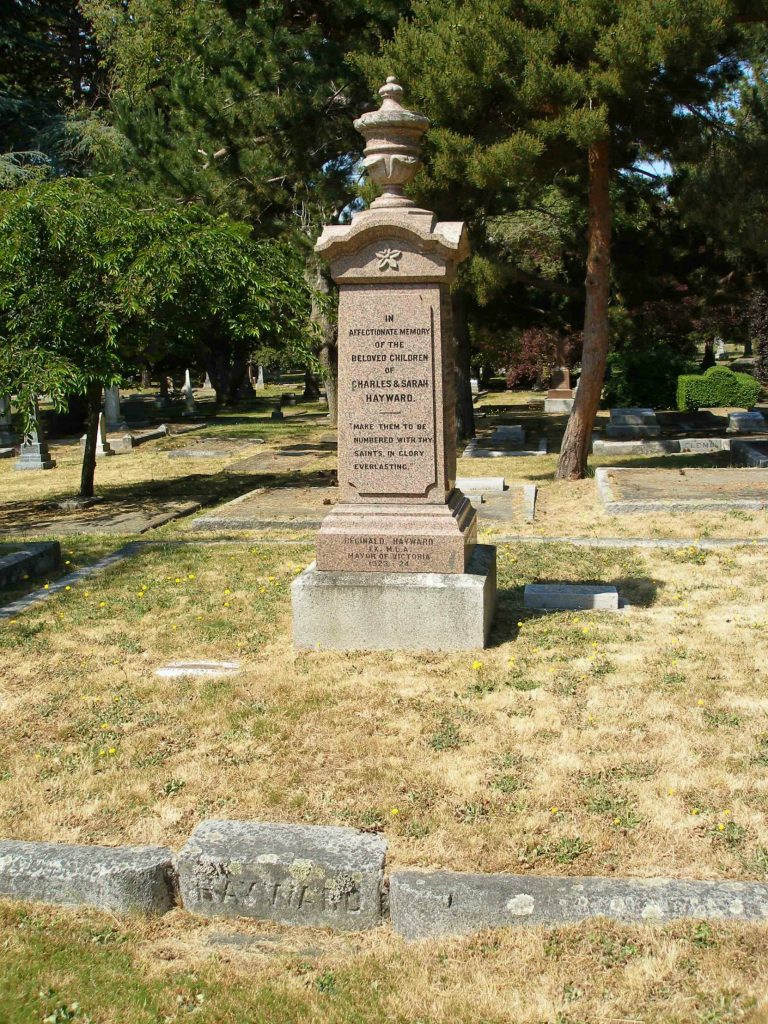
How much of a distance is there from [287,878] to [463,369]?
1855 centimetres

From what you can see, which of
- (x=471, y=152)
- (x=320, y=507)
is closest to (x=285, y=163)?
(x=471, y=152)

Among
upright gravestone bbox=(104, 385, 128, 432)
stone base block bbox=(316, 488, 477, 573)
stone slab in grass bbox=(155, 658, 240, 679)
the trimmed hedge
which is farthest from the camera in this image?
the trimmed hedge

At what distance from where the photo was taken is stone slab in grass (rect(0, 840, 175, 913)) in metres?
3.73

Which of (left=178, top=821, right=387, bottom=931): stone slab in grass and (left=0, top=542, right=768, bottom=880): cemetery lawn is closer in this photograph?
(left=178, top=821, right=387, bottom=931): stone slab in grass

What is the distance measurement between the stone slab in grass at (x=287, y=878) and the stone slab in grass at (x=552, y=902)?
0.48 ft

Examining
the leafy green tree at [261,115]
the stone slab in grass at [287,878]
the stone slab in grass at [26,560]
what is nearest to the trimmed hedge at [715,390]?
the leafy green tree at [261,115]

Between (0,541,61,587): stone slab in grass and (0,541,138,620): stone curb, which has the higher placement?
(0,541,61,587): stone slab in grass

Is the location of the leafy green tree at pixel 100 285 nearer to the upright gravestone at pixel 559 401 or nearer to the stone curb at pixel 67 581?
the stone curb at pixel 67 581

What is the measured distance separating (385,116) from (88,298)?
714 centimetres

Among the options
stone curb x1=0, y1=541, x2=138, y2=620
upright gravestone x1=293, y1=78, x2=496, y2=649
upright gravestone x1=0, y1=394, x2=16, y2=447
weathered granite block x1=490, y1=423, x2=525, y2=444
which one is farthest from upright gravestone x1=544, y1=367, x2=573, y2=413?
upright gravestone x1=293, y1=78, x2=496, y2=649

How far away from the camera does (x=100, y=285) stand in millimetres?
12922

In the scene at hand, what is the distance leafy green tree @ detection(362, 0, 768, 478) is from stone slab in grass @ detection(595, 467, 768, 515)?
2.99 meters

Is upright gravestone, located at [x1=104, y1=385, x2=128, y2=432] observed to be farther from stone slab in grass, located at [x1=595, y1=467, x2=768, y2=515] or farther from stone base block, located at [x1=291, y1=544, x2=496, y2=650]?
stone base block, located at [x1=291, y1=544, x2=496, y2=650]

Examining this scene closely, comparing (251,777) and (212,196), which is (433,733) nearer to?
(251,777)
